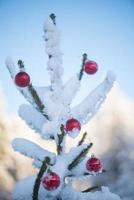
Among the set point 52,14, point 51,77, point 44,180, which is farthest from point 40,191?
point 52,14

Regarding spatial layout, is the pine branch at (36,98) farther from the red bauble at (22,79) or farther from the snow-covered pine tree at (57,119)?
the red bauble at (22,79)

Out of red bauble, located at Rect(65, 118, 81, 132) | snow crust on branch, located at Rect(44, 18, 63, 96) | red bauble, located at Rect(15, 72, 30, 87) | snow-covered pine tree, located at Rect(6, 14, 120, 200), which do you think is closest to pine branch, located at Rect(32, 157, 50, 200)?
snow-covered pine tree, located at Rect(6, 14, 120, 200)

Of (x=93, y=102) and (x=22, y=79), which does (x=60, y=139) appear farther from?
(x=22, y=79)

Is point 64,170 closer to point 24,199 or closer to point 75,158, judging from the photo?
point 75,158

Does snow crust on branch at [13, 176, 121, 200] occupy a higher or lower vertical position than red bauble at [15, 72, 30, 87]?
lower

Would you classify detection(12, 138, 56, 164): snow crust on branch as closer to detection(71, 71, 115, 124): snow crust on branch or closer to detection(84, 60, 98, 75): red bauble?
detection(71, 71, 115, 124): snow crust on branch

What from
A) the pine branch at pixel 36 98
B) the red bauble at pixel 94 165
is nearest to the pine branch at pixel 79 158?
the red bauble at pixel 94 165

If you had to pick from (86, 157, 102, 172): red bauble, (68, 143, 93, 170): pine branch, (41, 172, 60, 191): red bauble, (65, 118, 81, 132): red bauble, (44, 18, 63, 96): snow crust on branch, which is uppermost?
(44, 18, 63, 96): snow crust on branch

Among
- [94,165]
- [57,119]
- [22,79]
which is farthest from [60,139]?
[22,79]
